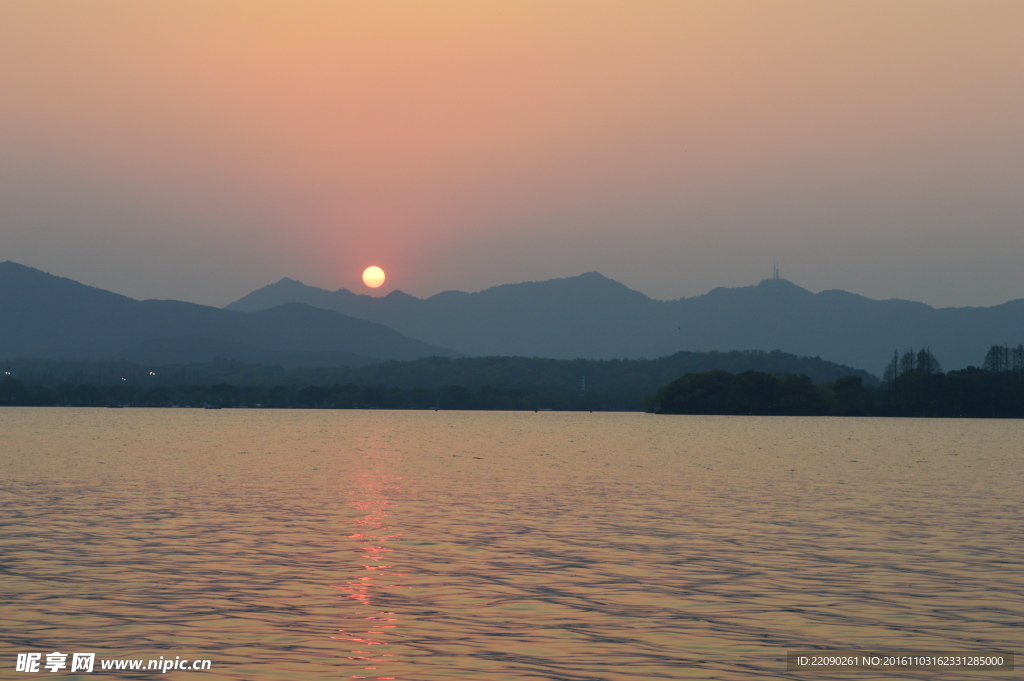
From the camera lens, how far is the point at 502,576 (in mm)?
38562

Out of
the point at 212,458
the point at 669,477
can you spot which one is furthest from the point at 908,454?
the point at 212,458

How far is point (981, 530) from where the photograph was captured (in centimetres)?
5469

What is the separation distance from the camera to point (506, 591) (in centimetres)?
3550

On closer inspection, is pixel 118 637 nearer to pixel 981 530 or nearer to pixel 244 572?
pixel 244 572

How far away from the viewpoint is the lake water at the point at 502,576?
26.9 m

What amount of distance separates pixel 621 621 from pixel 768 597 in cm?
613

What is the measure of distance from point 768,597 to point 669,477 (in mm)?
62252

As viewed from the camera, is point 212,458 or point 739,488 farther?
point 212,458

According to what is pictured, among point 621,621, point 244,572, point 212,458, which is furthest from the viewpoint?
point 212,458

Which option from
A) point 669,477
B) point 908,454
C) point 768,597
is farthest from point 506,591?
point 908,454

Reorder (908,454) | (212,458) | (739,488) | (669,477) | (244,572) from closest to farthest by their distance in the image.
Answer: (244,572) → (739,488) → (669,477) → (212,458) → (908,454)

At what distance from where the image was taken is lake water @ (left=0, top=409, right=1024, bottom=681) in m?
26.9

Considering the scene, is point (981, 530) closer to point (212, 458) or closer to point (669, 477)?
point (669, 477)

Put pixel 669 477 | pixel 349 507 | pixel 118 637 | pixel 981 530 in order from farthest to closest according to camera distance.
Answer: pixel 669 477
pixel 349 507
pixel 981 530
pixel 118 637
